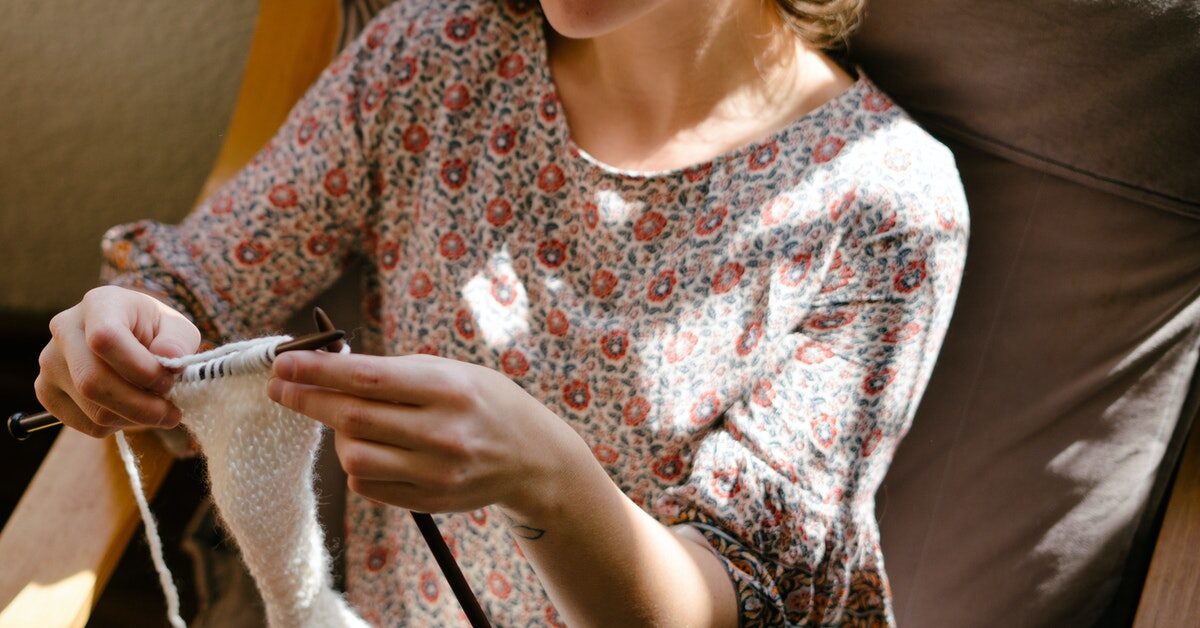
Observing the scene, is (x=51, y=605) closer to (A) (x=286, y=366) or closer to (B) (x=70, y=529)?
(B) (x=70, y=529)

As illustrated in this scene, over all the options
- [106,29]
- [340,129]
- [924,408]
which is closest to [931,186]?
[924,408]

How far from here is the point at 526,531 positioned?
0.49 m

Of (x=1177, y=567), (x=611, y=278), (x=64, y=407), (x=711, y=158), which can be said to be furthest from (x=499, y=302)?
(x=1177, y=567)

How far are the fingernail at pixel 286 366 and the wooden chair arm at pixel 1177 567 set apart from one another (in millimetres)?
618

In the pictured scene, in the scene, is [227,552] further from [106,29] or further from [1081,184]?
[1081,184]

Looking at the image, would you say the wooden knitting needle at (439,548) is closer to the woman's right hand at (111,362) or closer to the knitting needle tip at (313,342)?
the knitting needle tip at (313,342)

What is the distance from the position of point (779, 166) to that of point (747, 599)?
1.04 feet

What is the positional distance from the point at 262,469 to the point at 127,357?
0.09 metres

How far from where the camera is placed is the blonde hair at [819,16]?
742mm

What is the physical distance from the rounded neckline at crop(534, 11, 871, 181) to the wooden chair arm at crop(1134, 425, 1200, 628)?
1.27 feet

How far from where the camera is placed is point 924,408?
2.62ft

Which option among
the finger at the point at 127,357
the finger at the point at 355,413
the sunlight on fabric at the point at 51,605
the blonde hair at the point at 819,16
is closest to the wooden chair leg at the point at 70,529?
the sunlight on fabric at the point at 51,605

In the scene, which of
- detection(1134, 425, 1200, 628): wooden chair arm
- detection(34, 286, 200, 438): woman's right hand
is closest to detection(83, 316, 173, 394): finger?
detection(34, 286, 200, 438): woman's right hand

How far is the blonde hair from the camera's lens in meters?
0.74
